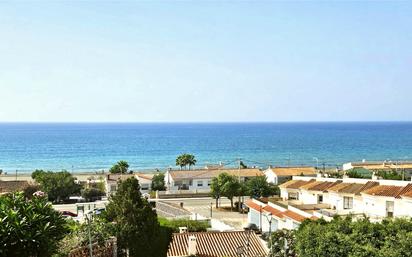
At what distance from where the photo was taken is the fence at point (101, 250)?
15108mm

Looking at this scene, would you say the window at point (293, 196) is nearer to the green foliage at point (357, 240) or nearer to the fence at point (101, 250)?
the green foliage at point (357, 240)

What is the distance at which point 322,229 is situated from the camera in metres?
22.7

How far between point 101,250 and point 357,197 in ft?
72.3

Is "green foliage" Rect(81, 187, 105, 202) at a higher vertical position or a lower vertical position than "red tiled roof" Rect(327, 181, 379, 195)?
lower

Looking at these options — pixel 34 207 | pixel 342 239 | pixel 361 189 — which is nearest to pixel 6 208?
pixel 34 207

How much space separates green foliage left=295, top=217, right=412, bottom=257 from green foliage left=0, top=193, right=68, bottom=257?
12.4 meters

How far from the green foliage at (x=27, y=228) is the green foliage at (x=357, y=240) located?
12.4 meters

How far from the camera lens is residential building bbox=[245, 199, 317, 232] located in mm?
31781

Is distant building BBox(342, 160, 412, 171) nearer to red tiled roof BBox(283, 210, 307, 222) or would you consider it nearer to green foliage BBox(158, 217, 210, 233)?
green foliage BBox(158, 217, 210, 233)

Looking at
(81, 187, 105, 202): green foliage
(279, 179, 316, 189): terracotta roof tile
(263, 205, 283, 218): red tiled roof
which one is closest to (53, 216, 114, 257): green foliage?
(263, 205, 283, 218): red tiled roof

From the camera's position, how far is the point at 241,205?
182 feet

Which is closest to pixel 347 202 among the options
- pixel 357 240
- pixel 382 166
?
pixel 357 240

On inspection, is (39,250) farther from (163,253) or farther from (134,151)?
(134,151)

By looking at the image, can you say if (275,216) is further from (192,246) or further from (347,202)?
(192,246)
